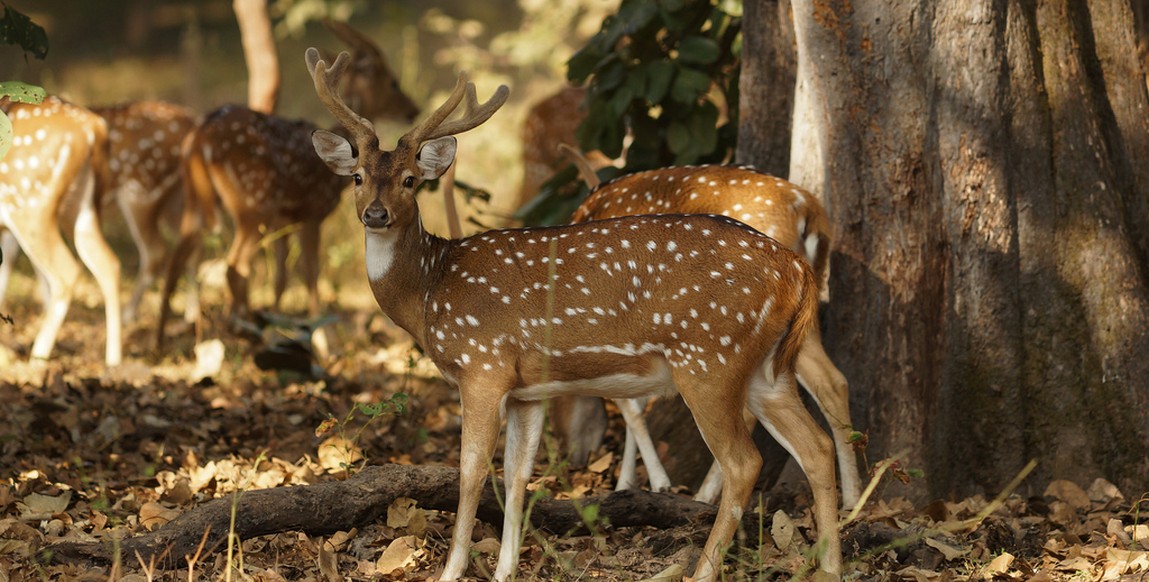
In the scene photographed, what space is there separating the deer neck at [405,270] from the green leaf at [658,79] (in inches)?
86.7

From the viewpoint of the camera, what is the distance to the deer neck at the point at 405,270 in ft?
15.7

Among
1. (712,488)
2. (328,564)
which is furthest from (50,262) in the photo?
(712,488)

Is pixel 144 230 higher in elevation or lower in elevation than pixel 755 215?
lower

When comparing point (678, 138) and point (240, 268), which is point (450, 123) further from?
point (240, 268)

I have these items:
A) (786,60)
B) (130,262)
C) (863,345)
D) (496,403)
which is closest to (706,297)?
(496,403)

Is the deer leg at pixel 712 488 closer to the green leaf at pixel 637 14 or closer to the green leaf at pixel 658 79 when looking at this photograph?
the green leaf at pixel 658 79

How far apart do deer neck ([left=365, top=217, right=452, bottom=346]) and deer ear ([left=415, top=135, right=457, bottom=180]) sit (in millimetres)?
192

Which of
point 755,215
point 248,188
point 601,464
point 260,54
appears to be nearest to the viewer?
point 755,215

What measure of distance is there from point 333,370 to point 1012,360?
449cm

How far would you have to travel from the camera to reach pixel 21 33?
5.14m

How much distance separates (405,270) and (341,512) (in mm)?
883

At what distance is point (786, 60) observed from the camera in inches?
242

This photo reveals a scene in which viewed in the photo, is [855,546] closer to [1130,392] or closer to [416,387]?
[1130,392]

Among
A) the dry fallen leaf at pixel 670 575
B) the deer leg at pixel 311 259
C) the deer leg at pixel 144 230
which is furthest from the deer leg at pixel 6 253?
the dry fallen leaf at pixel 670 575
